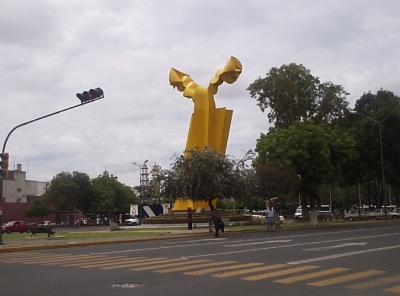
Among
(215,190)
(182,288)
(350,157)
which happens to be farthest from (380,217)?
(182,288)

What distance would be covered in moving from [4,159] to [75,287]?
18525 mm

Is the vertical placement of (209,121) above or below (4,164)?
above

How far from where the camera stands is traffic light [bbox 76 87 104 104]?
25.4m

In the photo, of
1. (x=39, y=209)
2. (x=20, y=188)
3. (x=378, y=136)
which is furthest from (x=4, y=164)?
(x=20, y=188)

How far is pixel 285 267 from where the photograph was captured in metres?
14.9

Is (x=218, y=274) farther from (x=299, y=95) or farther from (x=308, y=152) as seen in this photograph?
(x=299, y=95)

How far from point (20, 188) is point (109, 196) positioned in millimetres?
24939

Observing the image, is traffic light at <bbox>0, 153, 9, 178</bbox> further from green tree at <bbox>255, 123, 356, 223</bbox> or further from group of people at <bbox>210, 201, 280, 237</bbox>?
green tree at <bbox>255, 123, 356, 223</bbox>

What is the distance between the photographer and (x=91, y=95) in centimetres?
2553

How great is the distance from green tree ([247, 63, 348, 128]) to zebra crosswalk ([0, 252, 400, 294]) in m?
43.5

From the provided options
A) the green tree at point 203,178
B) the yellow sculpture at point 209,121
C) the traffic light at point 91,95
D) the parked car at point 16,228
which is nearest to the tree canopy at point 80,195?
the parked car at point 16,228

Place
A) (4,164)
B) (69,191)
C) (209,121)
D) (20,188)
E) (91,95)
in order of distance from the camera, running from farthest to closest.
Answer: (20,188) → (69,191) → (209,121) → (4,164) → (91,95)

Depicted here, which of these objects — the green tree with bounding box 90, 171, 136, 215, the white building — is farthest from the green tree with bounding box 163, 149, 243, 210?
the white building

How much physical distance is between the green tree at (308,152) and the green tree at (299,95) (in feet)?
23.6
